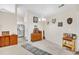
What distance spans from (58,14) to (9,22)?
2.55ft

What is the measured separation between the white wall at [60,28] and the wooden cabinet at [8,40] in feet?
1.71

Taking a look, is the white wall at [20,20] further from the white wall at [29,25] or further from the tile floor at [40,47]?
the tile floor at [40,47]

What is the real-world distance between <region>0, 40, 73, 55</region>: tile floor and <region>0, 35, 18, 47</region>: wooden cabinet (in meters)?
0.06

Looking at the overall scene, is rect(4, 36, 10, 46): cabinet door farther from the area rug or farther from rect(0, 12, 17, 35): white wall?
the area rug

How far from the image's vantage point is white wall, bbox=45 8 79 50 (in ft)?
4.94

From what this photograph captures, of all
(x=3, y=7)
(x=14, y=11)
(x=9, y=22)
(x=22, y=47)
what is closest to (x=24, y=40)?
(x=22, y=47)

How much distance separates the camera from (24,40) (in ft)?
5.16

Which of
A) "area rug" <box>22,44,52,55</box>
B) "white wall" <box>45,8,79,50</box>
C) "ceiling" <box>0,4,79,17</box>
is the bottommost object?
"area rug" <box>22,44,52,55</box>

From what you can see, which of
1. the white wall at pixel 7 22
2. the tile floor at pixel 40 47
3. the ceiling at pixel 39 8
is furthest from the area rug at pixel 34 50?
Answer: the ceiling at pixel 39 8

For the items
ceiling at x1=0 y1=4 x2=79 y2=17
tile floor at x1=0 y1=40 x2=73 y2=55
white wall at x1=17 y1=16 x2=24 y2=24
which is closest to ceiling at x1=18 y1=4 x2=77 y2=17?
ceiling at x1=0 y1=4 x2=79 y2=17

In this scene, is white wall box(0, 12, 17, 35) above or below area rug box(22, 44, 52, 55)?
above

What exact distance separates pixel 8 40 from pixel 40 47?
53 cm
